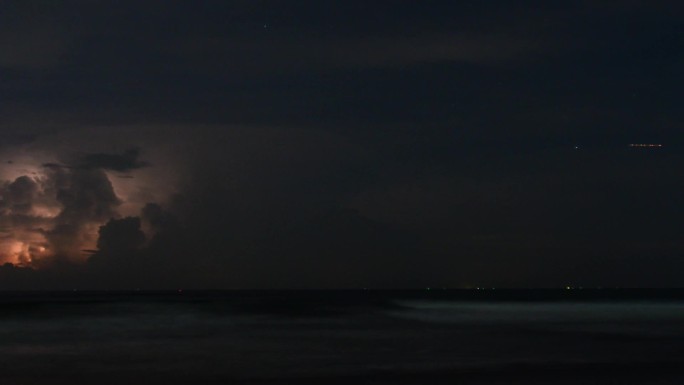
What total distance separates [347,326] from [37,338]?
18.7 m

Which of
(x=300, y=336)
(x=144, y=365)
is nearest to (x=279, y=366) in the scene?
(x=144, y=365)

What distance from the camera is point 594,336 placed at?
1852 inches

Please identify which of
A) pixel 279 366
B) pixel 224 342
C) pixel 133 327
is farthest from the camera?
pixel 133 327

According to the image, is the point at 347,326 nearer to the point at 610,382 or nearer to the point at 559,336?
the point at 559,336

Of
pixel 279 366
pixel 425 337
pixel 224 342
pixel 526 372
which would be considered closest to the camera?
pixel 526 372

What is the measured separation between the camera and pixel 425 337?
4606 centimetres

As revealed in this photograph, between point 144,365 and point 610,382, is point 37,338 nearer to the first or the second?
point 144,365

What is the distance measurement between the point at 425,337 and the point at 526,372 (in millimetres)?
17625

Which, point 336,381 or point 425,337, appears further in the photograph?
point 425,337

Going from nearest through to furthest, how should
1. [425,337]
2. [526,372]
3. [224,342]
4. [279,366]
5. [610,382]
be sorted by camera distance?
[610,382]
[526,372]
[279,366]
[224,342]
[425,337]

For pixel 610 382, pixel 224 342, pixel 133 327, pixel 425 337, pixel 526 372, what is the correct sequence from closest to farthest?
pixel 610 382, pixel 526 372, pixel 224 342, pixel 425 337, pixel 133 327

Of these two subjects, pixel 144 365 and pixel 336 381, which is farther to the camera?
pixel 144 365

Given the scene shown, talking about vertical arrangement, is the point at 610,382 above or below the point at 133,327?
below

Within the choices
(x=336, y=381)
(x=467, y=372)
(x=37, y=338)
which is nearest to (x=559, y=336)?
(x=467, y=372)
